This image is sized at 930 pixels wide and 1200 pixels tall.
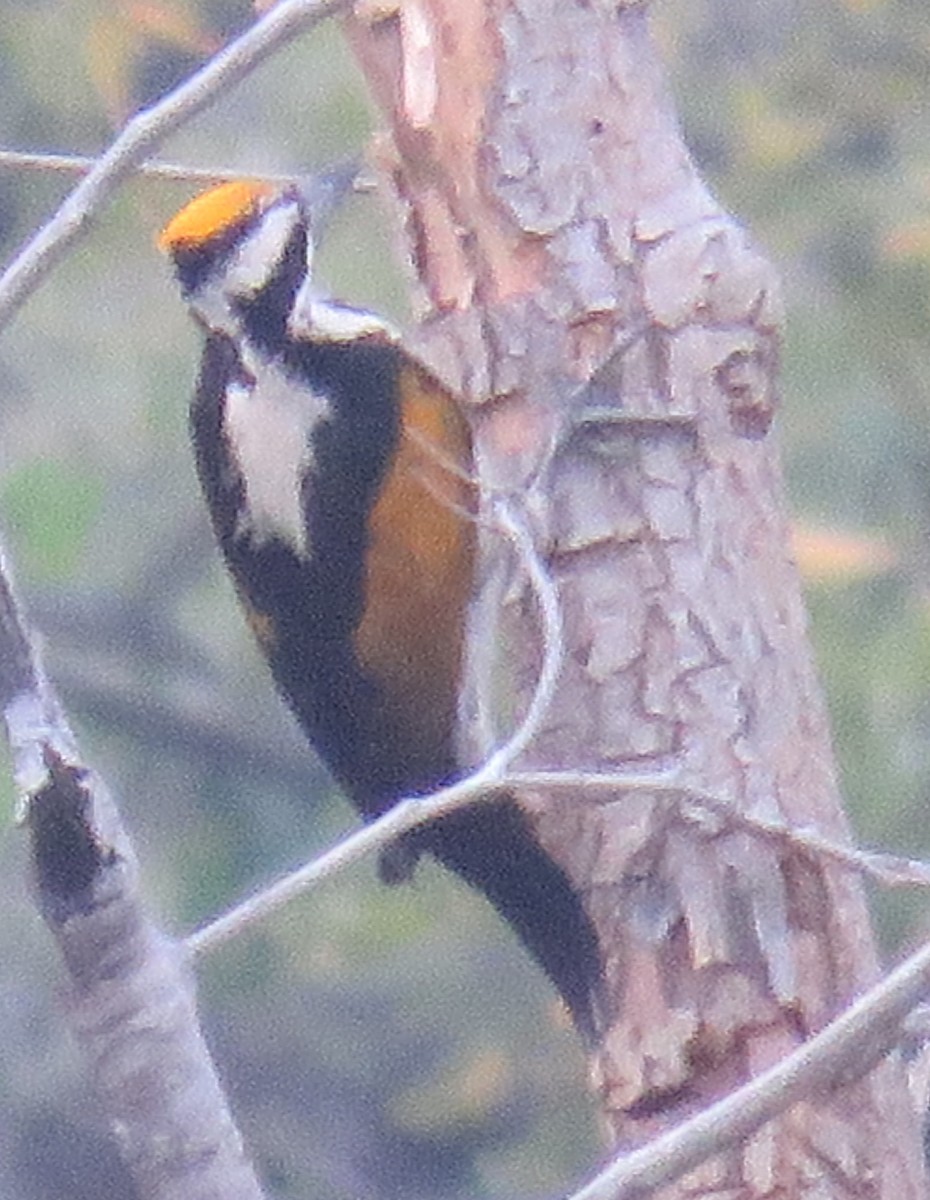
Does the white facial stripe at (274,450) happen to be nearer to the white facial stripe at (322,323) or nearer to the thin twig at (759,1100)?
the white facial stripe at (322,323)

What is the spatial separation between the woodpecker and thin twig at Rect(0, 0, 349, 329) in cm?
61

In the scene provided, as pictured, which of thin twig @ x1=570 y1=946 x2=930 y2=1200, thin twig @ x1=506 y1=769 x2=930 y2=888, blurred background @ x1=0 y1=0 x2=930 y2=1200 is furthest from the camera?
blurred background @ x1=0 y1=0 x2=930 y2=1200

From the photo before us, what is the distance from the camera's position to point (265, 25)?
54.7 inches

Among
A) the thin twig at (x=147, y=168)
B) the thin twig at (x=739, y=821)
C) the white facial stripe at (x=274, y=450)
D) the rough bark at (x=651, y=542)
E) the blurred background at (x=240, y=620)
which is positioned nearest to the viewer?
the thin twig at (x=739, y=821)

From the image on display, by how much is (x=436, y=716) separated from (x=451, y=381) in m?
0.28

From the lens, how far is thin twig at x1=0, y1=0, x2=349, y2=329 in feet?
4.09

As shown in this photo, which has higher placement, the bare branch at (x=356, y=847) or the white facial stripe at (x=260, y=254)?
the white facial stripe at (x=260, y=254)

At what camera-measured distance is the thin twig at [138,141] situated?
1.25 metres

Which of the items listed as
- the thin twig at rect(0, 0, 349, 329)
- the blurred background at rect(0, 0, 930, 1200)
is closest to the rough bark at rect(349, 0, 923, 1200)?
the thin twig at rect(0, 0, 349, 329)

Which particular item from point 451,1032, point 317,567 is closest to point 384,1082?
point 451,1032

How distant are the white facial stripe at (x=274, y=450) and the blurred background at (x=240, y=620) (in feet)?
4.78

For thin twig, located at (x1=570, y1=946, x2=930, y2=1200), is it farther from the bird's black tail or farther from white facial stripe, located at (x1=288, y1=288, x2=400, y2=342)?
white facial stripe, located at (x1=288, y1=288, x2=400, y2=342)

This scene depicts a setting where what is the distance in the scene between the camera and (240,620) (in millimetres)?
3783

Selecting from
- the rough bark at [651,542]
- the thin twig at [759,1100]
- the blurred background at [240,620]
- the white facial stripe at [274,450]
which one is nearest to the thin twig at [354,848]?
the thin twig at [759,1100]
